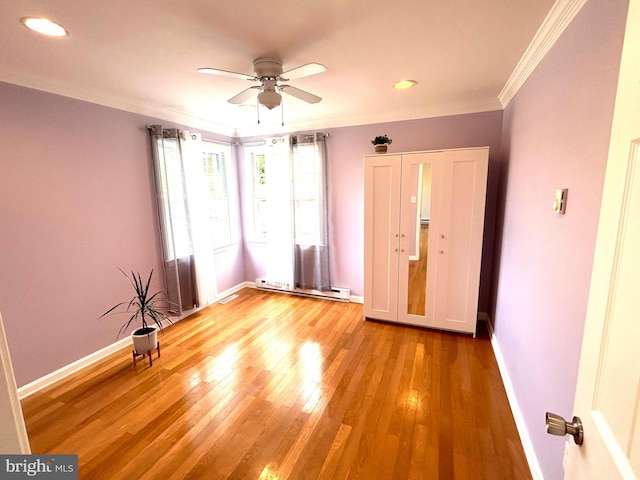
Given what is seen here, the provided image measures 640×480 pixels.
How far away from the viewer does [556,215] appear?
1.41 meters

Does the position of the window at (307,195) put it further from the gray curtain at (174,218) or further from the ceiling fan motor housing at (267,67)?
the ceiling fan motor housing at (267,67)

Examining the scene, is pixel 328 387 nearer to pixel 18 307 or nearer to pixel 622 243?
pixel 622 243

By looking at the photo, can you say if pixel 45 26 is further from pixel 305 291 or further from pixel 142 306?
pixel 305 291

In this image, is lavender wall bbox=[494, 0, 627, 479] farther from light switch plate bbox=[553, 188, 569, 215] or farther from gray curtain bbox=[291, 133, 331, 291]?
gray curtain bbox=[291, 133, 331, 291]

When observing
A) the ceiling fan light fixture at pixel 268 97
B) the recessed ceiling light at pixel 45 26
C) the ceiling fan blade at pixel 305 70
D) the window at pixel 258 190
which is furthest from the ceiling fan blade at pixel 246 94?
the window at pixel 258 190

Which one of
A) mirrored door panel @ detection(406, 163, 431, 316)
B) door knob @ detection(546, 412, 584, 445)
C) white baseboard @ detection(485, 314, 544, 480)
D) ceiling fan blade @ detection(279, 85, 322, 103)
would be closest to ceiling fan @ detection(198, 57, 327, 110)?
ceiling fan blade @ detection(279, 85, 322, 103)

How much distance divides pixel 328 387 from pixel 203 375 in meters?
1.05

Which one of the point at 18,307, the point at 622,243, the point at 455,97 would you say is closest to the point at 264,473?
the point at 622,243

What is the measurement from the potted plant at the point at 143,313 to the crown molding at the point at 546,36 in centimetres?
332

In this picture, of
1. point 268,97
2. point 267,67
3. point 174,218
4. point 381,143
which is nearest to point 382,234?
point 381,143

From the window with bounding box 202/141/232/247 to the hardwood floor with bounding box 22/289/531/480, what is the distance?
154cm

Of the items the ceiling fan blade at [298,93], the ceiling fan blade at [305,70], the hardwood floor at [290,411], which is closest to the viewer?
the hardwood floor at [290,411]

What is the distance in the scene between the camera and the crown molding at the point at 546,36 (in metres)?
1.33

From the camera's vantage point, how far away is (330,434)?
1.79 m
